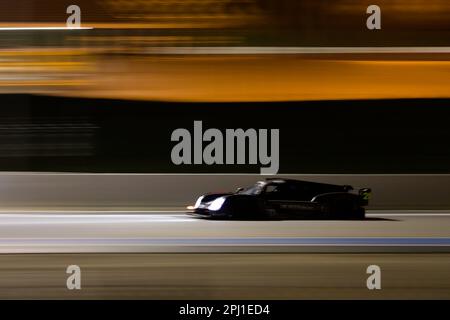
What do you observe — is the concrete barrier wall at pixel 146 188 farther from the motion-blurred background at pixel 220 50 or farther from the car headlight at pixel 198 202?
the motion-blurred background at pixel 220 50

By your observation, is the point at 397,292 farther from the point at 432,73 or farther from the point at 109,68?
the point at 109,68

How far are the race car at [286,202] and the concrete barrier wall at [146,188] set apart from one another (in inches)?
1.5

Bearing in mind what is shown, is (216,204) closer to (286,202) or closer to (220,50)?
(286,202)

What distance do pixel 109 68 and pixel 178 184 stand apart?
67cm

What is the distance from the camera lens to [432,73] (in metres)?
2.04

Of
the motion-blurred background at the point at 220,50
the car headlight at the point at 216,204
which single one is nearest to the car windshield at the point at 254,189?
the car headlight at the point at 216,204

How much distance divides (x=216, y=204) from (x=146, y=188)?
346mm

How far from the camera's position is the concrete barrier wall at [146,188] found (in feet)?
6.45

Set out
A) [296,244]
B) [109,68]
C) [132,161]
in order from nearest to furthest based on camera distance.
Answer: [132,161] < [109,68] < [296,244]

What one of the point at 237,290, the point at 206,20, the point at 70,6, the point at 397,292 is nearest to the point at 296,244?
the point at 237,290

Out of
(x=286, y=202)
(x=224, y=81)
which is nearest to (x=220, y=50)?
(x=224, y=81)

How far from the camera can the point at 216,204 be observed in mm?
2078

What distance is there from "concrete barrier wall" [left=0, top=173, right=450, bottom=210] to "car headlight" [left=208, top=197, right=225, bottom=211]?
0.05 m

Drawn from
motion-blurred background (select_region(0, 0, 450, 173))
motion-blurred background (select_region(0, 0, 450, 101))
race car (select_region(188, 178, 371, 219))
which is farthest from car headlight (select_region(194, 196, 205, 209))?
motion-blurred background (select_region(0, 0, 450, 101))
